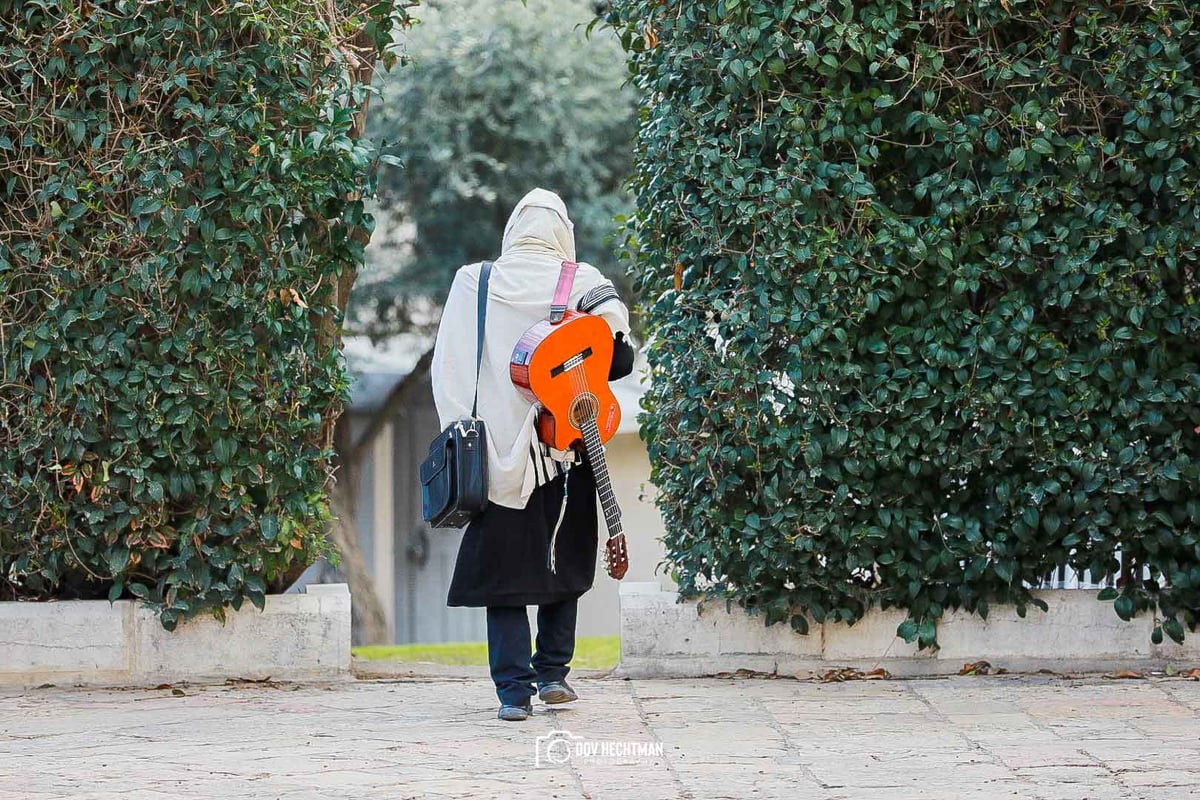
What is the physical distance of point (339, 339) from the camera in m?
6.46

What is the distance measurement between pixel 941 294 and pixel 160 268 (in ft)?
10.7

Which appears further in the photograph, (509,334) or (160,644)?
(160,644)

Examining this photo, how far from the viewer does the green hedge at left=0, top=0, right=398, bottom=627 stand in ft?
19.5

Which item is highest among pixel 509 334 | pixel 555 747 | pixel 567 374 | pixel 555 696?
pixel 509 334

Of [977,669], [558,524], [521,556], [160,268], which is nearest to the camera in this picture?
[521,556]

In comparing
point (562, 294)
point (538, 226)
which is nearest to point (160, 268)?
point (538, 226)

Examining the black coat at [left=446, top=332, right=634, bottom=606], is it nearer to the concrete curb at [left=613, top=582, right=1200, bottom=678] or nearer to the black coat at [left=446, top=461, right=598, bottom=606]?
the black coat at [left=446, top=461, right=598, bottom=606]

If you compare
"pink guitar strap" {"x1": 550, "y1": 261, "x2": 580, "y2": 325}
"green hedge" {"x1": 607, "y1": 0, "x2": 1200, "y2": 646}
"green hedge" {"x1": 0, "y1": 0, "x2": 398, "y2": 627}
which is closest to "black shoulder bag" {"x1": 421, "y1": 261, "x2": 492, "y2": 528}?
"pink guitar strap" {"x1": 550, "y1": 261, "x2": 580, "y2": 325}

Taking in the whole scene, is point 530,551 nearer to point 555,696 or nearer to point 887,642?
point 555,696

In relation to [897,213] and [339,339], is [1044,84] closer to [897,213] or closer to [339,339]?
[897,213]

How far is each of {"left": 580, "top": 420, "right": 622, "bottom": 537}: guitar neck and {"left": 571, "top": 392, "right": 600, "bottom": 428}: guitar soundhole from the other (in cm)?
2

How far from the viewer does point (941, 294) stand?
237 inches

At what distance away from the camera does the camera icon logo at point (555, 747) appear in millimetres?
4688

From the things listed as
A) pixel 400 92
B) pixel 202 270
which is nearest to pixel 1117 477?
pixel 202 270
